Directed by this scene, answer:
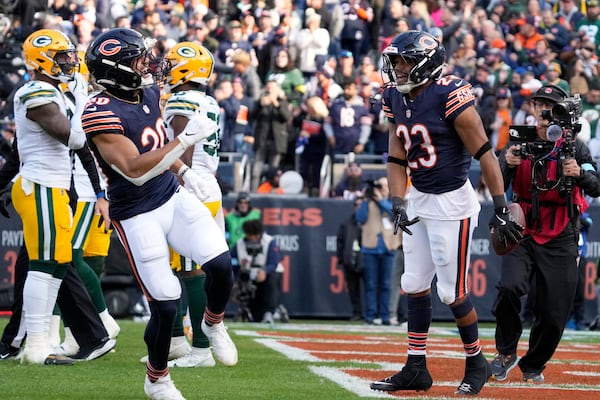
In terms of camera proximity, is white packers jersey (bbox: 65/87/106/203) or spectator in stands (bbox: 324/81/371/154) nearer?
white packers jersey (bbox: 65/87/106/203)

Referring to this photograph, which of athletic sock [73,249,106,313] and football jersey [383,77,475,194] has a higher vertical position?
football jersey [383,77,475,194]

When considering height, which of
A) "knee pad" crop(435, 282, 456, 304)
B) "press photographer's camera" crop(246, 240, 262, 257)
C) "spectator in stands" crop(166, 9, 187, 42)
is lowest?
"press photographer's camera" crop(246, 240, 262, 257)

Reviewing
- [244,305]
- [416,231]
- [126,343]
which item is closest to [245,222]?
[244,305]

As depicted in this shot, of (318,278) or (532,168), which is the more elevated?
(532,168)

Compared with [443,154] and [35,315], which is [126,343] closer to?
[35,315]

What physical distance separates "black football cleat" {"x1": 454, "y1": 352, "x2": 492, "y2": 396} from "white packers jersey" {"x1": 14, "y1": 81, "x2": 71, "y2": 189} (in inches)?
113

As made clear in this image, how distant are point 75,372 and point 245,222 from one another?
265 inches

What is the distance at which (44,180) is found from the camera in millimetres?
7727

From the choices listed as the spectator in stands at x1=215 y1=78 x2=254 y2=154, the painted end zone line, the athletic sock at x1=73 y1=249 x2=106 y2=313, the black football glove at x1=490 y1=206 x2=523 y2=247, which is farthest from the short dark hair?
the black football glove at x1=490 y1=206 x2=523 y2=247

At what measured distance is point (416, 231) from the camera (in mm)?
6746

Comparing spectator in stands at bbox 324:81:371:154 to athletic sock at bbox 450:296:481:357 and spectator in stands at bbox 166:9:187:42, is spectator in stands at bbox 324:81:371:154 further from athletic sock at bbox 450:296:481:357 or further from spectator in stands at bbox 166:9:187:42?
athletic sock at bbox 450:296:481:357

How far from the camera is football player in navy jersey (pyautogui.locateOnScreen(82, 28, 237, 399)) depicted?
605 centimetres

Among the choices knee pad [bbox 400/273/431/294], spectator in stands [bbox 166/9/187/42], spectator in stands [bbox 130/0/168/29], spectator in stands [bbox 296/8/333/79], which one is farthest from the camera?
spectator in stands [bbox 296/8/333/79]

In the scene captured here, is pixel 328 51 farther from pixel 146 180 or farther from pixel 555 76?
pixel 146 180
